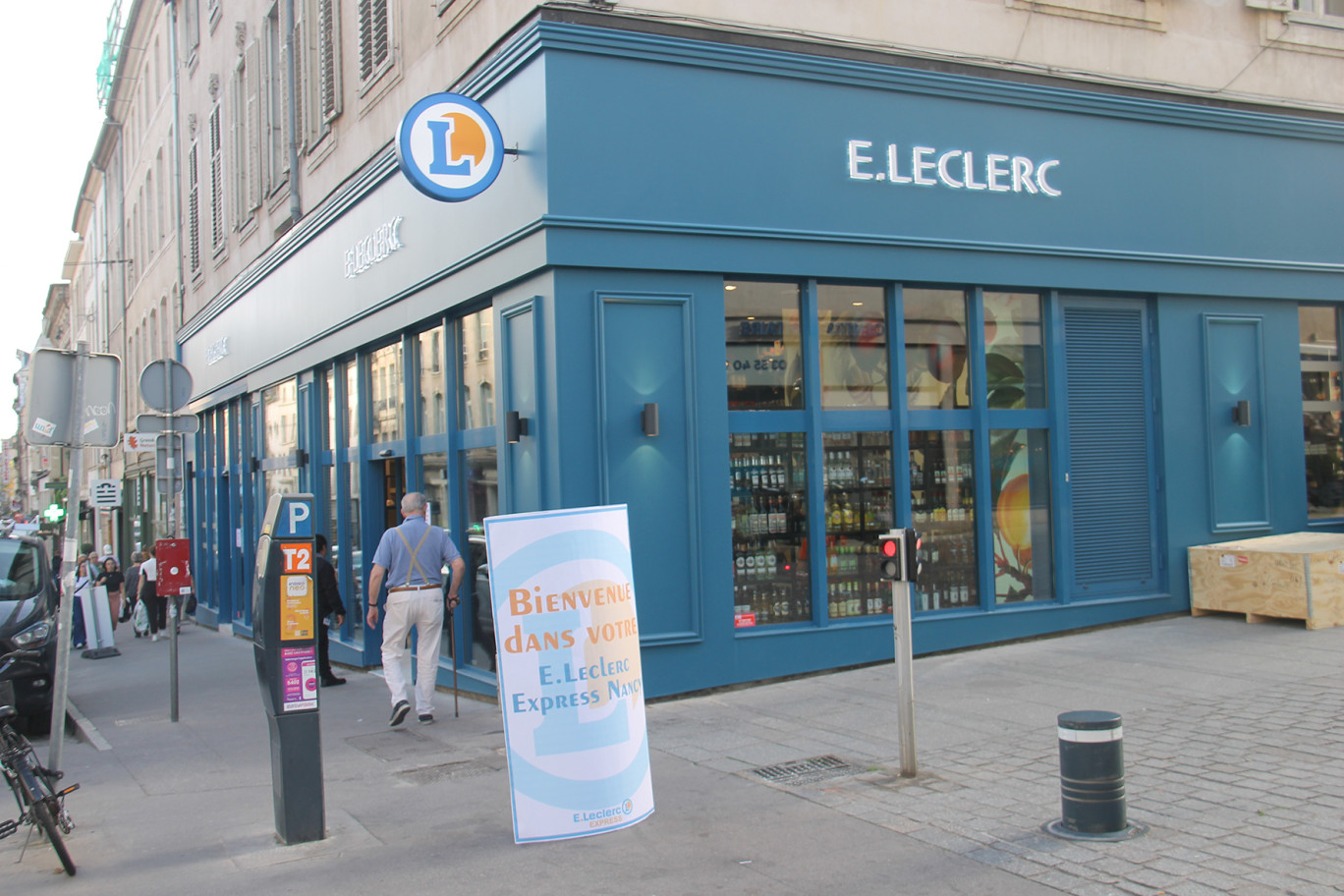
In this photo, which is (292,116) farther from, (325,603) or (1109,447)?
(1109,447)

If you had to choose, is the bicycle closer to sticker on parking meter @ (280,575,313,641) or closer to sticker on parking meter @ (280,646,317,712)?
sticker on parking meter @ (280,646,317,712)

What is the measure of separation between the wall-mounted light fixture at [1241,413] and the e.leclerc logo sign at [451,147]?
8.30m

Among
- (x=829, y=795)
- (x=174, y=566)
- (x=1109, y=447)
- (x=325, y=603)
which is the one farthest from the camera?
(x=325, y=603)

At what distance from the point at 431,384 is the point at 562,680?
6.90 metres

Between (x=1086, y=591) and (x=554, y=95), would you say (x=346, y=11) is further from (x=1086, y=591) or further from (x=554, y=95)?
(x=1086, y=591)

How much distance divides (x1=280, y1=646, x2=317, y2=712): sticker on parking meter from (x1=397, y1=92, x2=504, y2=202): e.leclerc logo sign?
4.68 meters

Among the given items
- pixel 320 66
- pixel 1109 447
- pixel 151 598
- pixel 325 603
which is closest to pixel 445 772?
pixel 325 603

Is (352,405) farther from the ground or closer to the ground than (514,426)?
farther from the ground

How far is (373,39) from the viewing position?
1341cm

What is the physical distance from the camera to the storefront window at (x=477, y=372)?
1037 cm

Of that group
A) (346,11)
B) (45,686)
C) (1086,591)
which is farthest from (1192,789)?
(346,11)

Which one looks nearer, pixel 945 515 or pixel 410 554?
pixel 410 554

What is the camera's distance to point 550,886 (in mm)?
4941

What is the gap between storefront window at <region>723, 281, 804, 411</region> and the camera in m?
9.63
